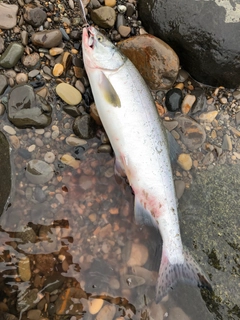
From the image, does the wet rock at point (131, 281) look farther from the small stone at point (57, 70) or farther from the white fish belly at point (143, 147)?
the small stone at point (57, 70)

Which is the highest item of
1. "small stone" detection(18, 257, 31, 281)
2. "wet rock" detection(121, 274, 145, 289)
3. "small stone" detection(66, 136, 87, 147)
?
"small stone" detection(66, 136, 87, 147)

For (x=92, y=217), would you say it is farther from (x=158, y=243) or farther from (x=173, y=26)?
(x=173, y=26)

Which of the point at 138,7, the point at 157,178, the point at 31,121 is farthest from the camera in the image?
the point at 138,7

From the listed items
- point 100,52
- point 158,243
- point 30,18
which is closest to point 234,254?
point 158,243

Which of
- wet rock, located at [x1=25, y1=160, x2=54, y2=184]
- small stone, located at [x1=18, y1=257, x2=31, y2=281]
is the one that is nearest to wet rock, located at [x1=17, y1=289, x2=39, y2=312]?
small stone, located at [x1=18, y1=257, x2=31, y2=281]

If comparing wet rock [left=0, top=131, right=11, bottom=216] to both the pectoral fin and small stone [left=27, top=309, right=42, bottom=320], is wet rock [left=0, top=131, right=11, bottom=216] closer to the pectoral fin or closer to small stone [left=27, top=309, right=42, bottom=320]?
small stone [left=27, top=309, right=42, bottom=320]

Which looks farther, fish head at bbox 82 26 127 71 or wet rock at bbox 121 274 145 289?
wet rock at bbox 121 274 145 289

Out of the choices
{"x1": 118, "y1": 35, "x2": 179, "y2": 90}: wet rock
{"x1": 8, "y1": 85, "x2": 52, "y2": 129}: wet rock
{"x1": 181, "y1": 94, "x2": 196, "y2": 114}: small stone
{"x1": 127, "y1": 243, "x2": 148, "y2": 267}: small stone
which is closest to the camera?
{"x1": 8, "y1": 85, "x2": 52, "y2": 129}: wet rock
